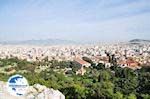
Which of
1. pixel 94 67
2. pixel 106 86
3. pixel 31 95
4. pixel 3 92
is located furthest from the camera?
pixel 94 67

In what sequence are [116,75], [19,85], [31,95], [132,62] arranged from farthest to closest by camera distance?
1. [132,62]
2. [116,75]
3. [31,95]
4. [19,85]

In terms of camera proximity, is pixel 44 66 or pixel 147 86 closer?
pixel 147 86

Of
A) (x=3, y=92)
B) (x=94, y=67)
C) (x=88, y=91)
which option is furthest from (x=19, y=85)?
(x=94, y=67)

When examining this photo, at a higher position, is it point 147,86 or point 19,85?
point 19,85

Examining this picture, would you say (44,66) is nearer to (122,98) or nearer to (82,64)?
(82,64)

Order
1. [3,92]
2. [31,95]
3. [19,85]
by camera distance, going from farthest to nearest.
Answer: [31,95], [3,92], [19,85]

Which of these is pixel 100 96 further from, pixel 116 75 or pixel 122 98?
pixel 116 75

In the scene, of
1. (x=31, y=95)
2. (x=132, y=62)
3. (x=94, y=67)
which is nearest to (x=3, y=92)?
(x=31, y=95)

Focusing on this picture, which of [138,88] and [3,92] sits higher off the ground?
[3,92]

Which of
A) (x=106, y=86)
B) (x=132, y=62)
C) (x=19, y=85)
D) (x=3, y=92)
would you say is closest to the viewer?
(x=19, y=85)
